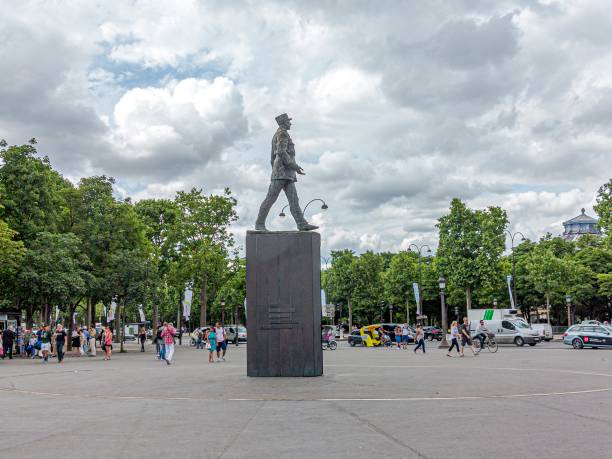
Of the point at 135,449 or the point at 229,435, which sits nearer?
the point at 135,449

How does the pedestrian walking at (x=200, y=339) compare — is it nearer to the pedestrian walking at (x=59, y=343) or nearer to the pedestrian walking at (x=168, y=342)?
→ the pedestrian walking at (x=59, y=343)

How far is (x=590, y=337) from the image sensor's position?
118 feet

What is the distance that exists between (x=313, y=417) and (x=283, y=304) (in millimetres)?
6407

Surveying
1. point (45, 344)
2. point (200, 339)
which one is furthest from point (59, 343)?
point (200, 339)

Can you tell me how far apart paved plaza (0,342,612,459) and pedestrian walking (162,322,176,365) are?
860cm

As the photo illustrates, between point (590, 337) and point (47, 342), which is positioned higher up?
point (47, 342)

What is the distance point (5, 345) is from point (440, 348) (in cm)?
2497

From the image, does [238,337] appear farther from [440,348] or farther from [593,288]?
[593,288]

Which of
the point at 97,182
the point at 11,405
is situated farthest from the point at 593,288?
the point at 11,405

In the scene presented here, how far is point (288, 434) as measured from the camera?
8.45m

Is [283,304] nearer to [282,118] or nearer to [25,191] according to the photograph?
[282,118]

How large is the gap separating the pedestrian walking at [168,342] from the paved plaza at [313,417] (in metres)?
8.60

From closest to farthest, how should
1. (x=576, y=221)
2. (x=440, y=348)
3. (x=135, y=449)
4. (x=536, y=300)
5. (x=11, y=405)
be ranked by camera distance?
(x=135, y=449)
(x=11, y=405)
(x=440, y=348)
(x=536, y=300)
(x=576, y=221)

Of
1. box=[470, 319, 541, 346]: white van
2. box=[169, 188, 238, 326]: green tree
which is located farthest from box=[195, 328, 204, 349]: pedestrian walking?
box=[470, 319, 541, 346]: white van
